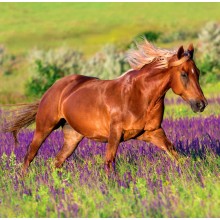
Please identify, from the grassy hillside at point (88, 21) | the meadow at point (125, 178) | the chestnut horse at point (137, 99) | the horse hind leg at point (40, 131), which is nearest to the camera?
the meadow at point (125, 178)

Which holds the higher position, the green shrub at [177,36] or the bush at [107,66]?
the bush at [107,66]

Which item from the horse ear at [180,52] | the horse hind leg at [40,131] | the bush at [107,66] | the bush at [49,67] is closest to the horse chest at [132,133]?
the horse ear at [180,52]

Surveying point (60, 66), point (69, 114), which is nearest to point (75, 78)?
point (69, 114)

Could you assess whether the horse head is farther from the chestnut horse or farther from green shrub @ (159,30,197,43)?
green shrub @ (159,30,197,43)

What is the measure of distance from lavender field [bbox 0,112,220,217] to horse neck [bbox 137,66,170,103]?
29.8 inches

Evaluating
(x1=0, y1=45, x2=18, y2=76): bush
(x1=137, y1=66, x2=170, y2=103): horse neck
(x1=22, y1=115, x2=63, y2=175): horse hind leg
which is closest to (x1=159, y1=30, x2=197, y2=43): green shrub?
(x1=0, y1=45, x2=18, y2=76): bush

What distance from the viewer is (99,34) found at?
189ft

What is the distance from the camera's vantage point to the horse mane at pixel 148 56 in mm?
7528

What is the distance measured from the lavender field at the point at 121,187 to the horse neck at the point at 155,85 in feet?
2.48

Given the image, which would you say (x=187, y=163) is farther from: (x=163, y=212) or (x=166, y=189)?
(x=163, y=212)

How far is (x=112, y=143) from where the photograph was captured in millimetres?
7551

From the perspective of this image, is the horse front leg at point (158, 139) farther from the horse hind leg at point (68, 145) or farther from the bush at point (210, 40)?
the bush at point (210, 40)

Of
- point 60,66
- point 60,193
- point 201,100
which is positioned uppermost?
point 201,100

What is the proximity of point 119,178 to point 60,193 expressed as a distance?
812 millimetres
